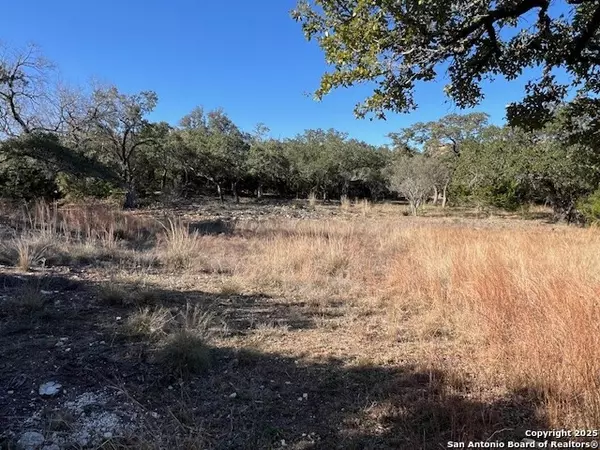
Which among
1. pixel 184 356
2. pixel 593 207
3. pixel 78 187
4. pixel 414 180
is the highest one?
pixel 414 180

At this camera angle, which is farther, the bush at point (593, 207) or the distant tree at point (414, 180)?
the distant tree at point (414, 180)

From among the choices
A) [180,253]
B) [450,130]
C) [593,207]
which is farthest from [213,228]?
[450,130]

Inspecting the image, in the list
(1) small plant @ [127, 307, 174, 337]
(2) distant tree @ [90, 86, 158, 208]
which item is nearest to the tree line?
(2) distant tree @ [90, 86, 158, 208]

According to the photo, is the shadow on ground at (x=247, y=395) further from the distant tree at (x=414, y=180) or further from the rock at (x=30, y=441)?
the distant tree at (x=414, y=180)

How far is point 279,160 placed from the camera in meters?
24.2

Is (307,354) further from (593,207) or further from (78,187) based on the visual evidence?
(78,187)

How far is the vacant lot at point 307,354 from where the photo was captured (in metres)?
1.77

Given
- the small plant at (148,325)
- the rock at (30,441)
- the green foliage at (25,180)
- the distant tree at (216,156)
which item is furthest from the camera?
the distant tree at (216,156)

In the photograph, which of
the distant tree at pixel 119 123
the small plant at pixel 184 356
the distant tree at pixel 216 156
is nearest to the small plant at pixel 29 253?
the small plant at pixel 184 356

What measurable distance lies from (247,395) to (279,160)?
22673 mm

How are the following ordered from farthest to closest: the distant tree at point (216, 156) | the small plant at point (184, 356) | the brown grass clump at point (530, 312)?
the distant tree at point (216, 156) < the small plant at point (184, 356) < the brown grass clump at point (530, 312)

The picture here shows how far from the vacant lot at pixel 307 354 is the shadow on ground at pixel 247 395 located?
1 cm

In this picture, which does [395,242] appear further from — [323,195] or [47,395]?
[323,195]

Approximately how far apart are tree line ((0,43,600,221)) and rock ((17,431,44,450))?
505 cm
